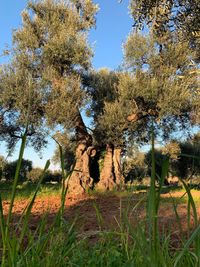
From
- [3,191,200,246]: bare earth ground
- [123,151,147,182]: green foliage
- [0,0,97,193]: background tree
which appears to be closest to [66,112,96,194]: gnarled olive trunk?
[0,0,97,193]: background tree

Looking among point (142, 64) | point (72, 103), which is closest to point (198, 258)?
point (72, 103)

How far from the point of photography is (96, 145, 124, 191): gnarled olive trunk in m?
20.0

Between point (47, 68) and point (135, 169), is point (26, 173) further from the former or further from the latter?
point (135, 169)

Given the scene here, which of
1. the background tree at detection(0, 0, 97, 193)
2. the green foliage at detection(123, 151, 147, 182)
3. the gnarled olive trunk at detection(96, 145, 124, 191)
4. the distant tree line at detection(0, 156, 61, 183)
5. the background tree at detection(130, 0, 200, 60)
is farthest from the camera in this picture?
the distant tree line at detection(0, 156, 61, 183)

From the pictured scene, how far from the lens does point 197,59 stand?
18.8 metres

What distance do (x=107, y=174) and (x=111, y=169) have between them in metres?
0.58

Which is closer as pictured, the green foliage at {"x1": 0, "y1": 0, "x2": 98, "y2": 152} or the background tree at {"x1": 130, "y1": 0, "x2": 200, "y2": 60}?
the background tree at {"x1": 130, "y1": 0, "x2": 200, "y2": 60}

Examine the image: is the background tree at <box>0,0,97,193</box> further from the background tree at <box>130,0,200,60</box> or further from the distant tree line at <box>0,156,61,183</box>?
the distant tree line at <box>0,156,61,183</box>

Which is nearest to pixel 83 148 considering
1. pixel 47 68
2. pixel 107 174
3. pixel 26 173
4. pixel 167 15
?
pixel 107 174

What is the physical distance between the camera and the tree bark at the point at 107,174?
64.8ft

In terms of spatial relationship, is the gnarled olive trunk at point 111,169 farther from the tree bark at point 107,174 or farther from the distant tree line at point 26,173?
the distant tree line at point 26,173

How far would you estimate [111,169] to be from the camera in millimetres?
20672

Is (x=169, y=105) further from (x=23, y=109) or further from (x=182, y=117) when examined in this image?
(x=23, y=109)

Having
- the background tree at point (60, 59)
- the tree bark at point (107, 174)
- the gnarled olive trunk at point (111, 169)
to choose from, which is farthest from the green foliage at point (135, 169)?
the background tree at point (60, 59)
